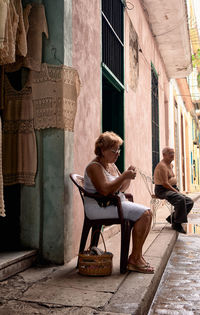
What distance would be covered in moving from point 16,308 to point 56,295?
34 centimetres

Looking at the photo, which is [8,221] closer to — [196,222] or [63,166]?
[63,166]

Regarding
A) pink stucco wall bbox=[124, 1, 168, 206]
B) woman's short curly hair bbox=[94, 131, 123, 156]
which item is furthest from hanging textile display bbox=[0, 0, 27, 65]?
pink stucco wall bbox=[124, 1, 168, 206]

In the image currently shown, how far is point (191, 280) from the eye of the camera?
3.75 m

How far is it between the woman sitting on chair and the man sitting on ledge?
9.62 feet

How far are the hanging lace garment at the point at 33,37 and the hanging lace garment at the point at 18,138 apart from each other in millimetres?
177

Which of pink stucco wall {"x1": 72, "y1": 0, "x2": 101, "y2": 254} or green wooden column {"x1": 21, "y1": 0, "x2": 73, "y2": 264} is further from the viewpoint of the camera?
pink stucco wall {"x1": 72, "y1": 0, "x2": 101, "y2": 254}

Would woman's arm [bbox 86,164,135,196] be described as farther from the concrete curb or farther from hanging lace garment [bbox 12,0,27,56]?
hanging lace garment [bbox 12,0,27,56]

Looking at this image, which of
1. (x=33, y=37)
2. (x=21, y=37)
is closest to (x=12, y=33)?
(x=21, y=37)

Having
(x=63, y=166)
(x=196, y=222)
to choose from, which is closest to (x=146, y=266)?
(x=63, y=166)

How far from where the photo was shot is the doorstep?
3234 mm

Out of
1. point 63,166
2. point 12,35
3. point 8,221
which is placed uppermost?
point 12,35

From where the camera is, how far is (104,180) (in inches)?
134

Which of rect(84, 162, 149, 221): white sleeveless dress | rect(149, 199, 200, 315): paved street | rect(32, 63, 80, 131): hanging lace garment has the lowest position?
rect(149, 199, 200, 315): paved street

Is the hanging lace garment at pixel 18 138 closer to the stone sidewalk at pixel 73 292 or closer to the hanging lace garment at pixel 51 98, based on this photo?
the hanging lace garment at pixel 51 98
